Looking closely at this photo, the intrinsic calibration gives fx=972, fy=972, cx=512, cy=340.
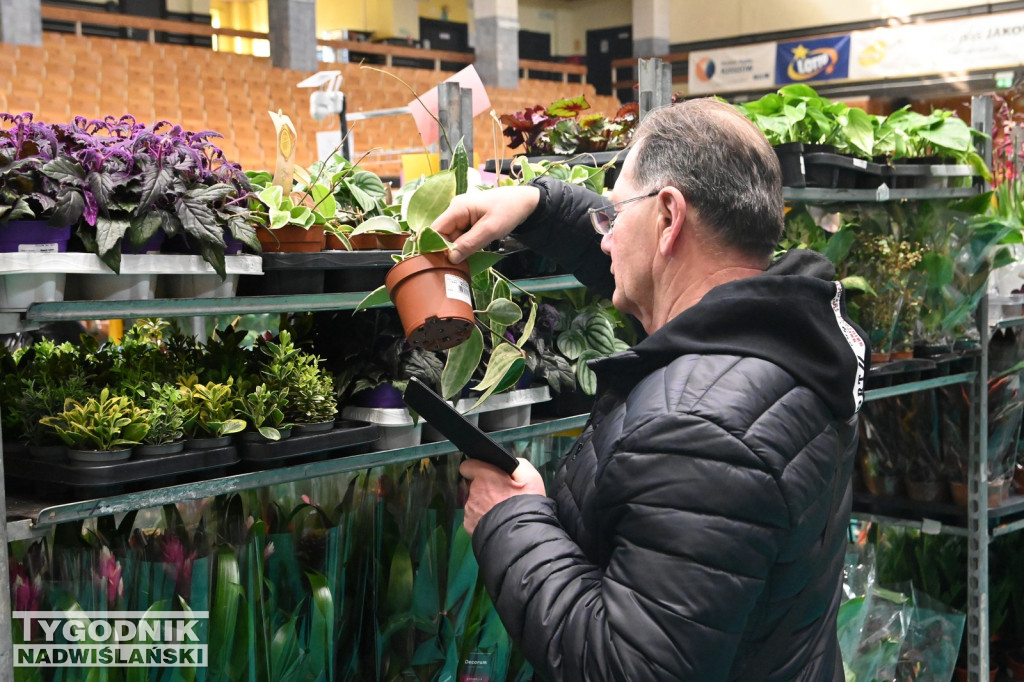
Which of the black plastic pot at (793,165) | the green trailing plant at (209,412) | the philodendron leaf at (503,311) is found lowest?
the green trailing plant at (209,412)

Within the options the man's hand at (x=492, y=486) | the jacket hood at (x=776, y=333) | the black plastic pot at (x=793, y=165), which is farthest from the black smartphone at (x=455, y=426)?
the black plastic pot at (x=793, y=165)

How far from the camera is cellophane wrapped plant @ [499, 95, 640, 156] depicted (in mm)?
2352

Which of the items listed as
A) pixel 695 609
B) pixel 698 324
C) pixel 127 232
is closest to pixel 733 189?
pixel 698 324

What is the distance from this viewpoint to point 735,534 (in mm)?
1027

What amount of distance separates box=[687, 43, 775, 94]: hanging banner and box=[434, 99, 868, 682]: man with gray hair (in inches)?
527

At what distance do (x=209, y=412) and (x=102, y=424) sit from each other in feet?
0.53

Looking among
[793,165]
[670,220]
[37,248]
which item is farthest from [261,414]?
[793,165]

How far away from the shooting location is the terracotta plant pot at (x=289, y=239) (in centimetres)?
151

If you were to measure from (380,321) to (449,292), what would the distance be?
0.50 m

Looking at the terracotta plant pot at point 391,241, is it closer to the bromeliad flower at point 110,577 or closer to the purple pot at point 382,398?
the purple pot at point 382,398

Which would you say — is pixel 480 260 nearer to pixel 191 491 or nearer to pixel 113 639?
pixel 191 491

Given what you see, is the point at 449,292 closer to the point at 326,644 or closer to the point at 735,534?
the point at 735,534

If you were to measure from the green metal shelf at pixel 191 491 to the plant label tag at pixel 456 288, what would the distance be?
42cm

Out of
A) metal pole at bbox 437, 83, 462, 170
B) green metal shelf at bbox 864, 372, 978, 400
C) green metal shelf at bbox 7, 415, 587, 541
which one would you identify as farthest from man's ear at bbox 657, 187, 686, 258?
green metal shelf at bbox 864, 372, 978, 400
